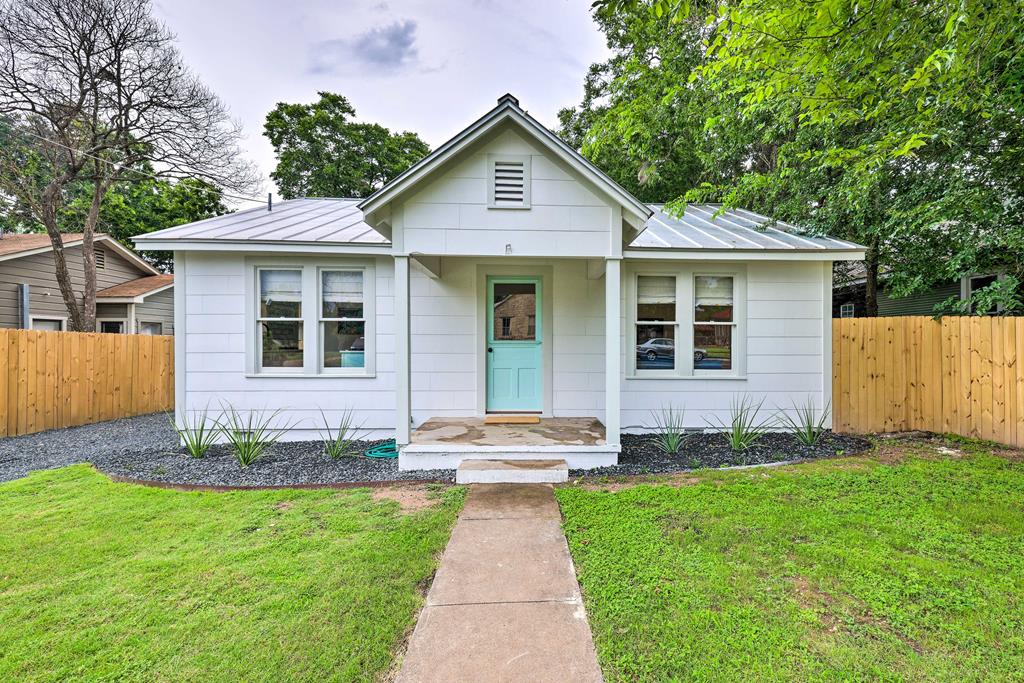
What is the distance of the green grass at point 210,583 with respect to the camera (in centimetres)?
212

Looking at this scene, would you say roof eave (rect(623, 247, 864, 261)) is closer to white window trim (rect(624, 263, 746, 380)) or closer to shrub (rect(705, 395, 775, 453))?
white window trim (rect(624, 263, 746, 380))

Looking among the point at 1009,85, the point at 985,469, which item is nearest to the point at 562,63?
the point at 1009,85

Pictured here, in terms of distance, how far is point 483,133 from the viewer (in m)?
5.00

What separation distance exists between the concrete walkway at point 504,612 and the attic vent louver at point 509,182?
3540 millimetres

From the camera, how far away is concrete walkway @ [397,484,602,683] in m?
2.07

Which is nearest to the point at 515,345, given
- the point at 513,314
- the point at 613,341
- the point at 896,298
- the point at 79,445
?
the point at 513,314

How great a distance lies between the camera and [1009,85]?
5.82 m

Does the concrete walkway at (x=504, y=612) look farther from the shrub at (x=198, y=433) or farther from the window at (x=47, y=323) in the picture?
the window at (x=47, y=323)

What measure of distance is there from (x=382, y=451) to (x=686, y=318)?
16.8 ft

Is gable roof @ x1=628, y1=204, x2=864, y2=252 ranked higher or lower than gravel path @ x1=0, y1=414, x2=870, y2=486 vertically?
higher

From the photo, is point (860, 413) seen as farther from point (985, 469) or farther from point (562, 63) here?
point (562, 63)

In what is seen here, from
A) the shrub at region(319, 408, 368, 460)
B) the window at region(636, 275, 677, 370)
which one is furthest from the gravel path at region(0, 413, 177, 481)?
the window at region(636, 275, 677, 370)

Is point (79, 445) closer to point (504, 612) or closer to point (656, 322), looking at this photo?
point (504, 612)

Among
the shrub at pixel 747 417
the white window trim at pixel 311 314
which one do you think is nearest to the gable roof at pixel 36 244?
the white window trim at pixel 311 314
